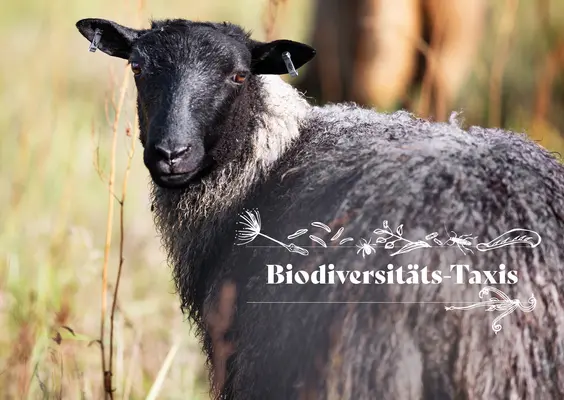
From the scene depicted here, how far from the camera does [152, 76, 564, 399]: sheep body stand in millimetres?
2615

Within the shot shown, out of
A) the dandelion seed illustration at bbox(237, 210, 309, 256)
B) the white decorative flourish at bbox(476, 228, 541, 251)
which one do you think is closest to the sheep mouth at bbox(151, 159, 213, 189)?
the dandelion seed illustration at bbox(237, 210, 309, 256)

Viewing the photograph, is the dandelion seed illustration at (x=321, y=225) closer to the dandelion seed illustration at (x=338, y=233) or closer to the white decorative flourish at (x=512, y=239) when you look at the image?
the dandelion seed illustration at (x=338, y=233)

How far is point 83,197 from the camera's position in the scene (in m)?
6.50

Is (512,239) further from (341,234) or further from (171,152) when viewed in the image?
(171,152)

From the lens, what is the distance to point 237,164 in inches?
136

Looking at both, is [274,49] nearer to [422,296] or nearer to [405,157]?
[405,157]

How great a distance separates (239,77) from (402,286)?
4.07ft

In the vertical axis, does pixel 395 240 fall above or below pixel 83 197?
below

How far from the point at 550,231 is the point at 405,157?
21.5 inches

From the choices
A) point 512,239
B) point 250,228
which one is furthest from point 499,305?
point 250,228

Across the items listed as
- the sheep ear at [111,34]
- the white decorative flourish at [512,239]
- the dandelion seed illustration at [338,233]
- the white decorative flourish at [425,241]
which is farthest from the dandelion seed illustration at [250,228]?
the sheep ear at [111,34]

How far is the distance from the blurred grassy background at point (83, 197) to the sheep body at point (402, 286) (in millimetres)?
826

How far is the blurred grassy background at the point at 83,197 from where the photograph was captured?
4059 mm

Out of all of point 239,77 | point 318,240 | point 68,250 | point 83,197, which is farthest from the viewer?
point 83,197
